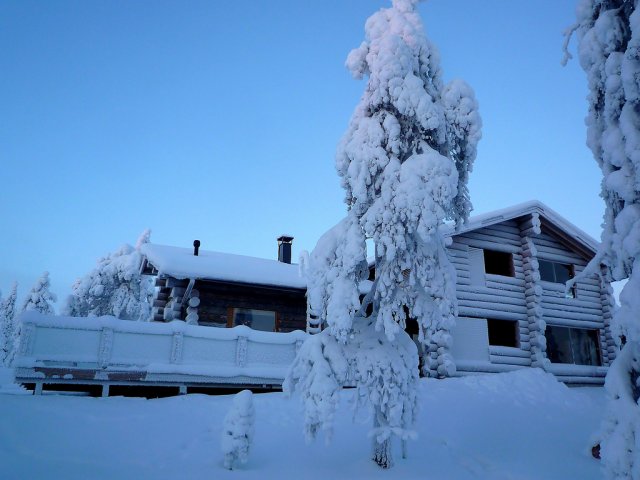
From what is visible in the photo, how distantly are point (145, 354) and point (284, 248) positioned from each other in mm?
10406

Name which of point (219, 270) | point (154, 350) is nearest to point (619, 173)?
point (154, 350)

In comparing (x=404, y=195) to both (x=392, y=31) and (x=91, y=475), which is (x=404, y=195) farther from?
(x=91, y=475)

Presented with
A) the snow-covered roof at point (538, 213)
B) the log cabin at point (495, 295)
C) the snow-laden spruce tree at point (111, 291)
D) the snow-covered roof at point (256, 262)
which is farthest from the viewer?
the snow-laden spruce tree at point (111, 291)

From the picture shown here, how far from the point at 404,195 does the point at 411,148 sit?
1.67m

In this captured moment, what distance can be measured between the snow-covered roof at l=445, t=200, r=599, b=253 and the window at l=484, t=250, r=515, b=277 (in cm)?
163

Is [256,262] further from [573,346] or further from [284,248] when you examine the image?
[573,346]

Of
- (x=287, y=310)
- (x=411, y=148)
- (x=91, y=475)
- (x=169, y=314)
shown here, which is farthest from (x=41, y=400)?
(x=411, y=148)

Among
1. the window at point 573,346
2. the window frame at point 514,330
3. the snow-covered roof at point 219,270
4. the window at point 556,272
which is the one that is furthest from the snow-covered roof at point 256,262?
the window frame at point 514,330

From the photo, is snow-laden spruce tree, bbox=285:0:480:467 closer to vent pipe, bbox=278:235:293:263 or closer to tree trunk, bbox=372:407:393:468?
tree trunk, bbox=372:407:393:468

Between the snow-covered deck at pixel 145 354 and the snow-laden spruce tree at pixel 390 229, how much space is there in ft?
16.5

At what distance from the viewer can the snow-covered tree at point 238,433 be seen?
8.34 meters

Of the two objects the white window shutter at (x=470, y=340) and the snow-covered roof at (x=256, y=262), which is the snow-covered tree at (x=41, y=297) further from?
the white window shutter at (x=470, y=340)

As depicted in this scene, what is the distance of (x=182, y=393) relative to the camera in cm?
1298

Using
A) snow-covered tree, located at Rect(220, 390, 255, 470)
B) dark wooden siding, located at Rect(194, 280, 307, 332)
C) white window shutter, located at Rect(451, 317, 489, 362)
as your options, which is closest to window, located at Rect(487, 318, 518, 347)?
white window shutter, located at Rect(451, 317, 489, 362)
